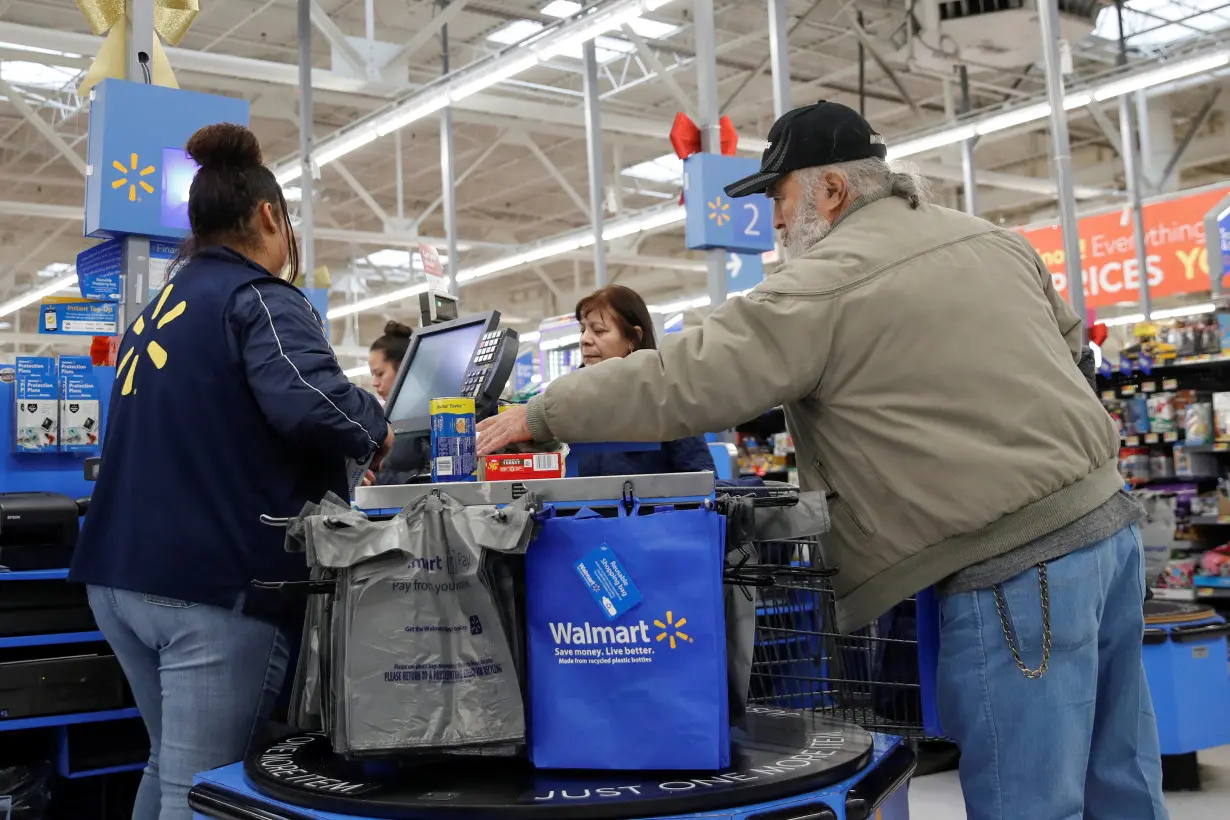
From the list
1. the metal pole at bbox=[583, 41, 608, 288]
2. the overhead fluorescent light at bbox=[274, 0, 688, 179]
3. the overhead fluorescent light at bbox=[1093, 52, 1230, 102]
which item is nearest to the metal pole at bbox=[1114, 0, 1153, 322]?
the overhead fluorescent light at bbox=[1093, 52, 1230, 102]

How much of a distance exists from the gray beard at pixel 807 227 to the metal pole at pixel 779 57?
6.49 meters

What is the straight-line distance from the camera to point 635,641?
1.82m

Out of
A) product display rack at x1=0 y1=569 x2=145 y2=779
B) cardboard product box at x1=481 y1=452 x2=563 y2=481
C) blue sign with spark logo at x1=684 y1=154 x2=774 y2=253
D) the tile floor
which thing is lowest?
the tile floor

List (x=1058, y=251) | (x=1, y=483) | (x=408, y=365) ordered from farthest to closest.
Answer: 1. (x=1058, y=251)
2. (x=1, y=483)
3. (x=408, y=365)

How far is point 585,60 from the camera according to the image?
10.7 m

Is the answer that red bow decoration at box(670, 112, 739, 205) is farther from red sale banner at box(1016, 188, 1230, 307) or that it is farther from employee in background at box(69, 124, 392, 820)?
employee in background at box(69, 124, 392, 820)

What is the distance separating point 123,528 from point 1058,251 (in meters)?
12.6

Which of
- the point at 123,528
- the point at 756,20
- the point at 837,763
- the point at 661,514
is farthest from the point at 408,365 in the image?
the point at 756,20

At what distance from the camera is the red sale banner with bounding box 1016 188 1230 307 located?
40.2 feet

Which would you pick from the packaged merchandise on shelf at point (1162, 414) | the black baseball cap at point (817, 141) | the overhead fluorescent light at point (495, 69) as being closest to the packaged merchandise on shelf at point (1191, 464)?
the packaged merchandise on shelf at point (1162, 414)

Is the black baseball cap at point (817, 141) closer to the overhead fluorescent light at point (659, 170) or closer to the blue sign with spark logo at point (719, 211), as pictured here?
the blue sign with spark logo at point (719, 211)

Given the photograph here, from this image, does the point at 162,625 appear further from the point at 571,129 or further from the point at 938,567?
the point at 571,129

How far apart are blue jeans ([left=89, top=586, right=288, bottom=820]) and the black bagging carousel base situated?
3.9 inches

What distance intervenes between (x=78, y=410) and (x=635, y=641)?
9.54 feet
